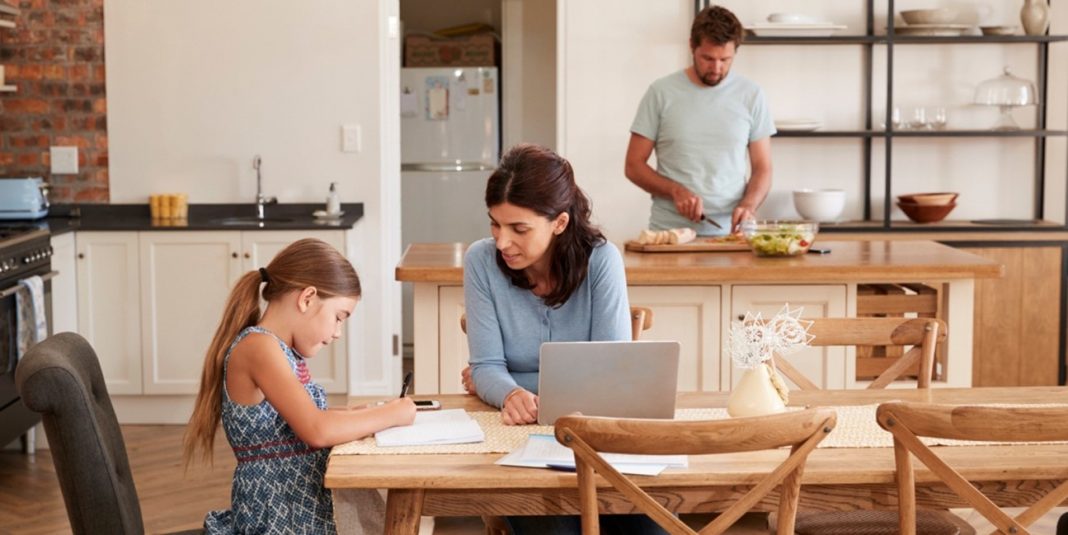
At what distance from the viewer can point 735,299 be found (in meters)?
4.03

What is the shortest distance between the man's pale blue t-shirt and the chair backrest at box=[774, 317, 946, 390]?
5.41 feet

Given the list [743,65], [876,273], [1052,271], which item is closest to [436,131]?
[743,65]

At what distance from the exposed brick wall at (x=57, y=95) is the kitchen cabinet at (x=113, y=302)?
0.47m

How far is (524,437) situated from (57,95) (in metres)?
4.14

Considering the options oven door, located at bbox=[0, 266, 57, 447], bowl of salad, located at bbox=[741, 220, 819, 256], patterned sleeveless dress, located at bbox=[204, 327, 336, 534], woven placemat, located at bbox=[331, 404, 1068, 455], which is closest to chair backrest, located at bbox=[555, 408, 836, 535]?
woven placemat, located at bbox=[331, 404, 1068, 455]

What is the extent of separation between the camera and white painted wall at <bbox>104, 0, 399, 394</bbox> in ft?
19.3

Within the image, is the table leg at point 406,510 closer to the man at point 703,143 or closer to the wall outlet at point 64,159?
the man at point 703,143

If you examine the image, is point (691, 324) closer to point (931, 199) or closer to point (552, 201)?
point (552, 201)

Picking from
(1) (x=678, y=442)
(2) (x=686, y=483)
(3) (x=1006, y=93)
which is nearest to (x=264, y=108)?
(3) (x=1006, y=93)

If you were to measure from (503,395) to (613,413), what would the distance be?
291mm

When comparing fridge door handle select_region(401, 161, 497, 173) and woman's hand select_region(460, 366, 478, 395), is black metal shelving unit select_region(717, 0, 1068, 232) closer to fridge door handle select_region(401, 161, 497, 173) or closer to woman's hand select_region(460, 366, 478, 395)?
fridge door handle select_region(401, 161, 497, 173)

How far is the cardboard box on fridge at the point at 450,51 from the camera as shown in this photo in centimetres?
766

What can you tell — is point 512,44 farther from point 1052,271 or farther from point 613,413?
point 613,413

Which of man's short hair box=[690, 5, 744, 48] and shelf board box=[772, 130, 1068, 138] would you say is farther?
shelf board box=[772, 130, 1068, 138]
